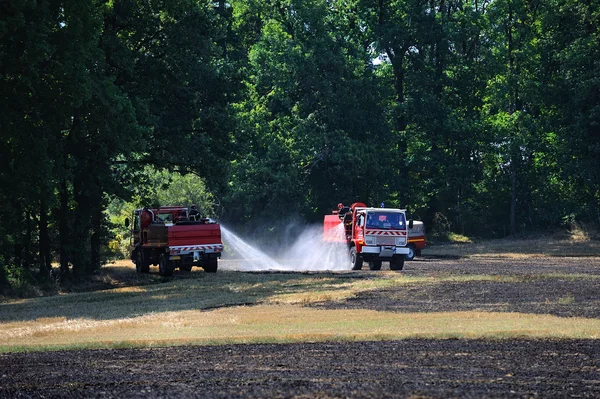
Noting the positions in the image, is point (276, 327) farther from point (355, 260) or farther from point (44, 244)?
point (355, 260)

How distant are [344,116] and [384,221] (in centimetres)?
2957

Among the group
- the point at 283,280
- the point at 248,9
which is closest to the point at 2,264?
the point at 283,280

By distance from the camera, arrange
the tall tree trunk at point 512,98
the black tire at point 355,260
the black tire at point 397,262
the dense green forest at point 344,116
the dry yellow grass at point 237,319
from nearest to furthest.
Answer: the dry yellow grass at point 237,319, the black tire at point 397,262, the dense green forest at point 344,116, the black tire at point 355,260, the tall tree trunk at point 512,98

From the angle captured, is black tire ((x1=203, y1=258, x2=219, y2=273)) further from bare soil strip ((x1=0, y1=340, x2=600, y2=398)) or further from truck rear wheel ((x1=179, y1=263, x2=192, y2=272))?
bare soil strip ((x1=0, y1=340, x2=600, y2=398))

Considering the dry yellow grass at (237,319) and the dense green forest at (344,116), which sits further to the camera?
the dense green forest at (344,116)

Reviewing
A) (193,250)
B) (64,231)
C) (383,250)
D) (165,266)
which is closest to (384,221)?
(383,250)

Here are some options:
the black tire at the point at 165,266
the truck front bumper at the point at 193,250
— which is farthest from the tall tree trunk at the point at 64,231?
the truck front bumper at the point at 193,250

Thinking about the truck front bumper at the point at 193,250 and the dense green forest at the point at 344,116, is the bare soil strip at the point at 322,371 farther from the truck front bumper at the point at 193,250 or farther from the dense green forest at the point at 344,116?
the dense green forest at the point at 344,116

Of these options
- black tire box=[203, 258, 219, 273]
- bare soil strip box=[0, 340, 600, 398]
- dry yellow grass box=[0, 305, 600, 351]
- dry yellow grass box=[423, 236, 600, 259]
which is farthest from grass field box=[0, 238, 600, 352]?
dry yellow grass box=[423, 236, 600, 259]

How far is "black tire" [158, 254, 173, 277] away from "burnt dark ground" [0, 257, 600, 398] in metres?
23.4

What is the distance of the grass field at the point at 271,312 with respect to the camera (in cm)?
1989

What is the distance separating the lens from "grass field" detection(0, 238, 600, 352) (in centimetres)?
1989

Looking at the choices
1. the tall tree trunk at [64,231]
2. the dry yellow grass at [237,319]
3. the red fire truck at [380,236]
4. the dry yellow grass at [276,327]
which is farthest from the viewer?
the red fire truck at [380,236]

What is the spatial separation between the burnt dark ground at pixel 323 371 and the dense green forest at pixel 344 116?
24542 millimetres
